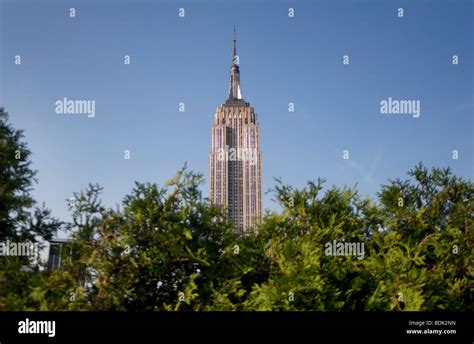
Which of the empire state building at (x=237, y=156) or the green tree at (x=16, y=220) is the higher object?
the empire state building at (x=237, y=156)

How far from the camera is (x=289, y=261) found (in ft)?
50.4

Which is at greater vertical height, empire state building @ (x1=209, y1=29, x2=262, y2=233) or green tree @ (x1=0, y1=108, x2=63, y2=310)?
empire state building @ (x1=209, y1=29, x2=262, y2=233)

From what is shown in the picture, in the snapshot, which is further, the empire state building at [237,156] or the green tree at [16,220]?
the empire state building at [237,156]

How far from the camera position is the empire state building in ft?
194

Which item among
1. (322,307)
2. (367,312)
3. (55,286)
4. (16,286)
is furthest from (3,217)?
(367,312)

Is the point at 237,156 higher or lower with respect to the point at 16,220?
higher

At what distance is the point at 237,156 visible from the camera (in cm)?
7544

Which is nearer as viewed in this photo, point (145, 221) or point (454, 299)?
point (145, 221)

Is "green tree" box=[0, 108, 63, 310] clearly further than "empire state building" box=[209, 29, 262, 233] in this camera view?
No

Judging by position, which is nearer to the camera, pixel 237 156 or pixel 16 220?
pixel 16 220

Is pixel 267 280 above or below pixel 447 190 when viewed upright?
below

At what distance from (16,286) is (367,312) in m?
9.84

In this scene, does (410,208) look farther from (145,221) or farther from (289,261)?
(145,221)

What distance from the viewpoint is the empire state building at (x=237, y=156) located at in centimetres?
5922
